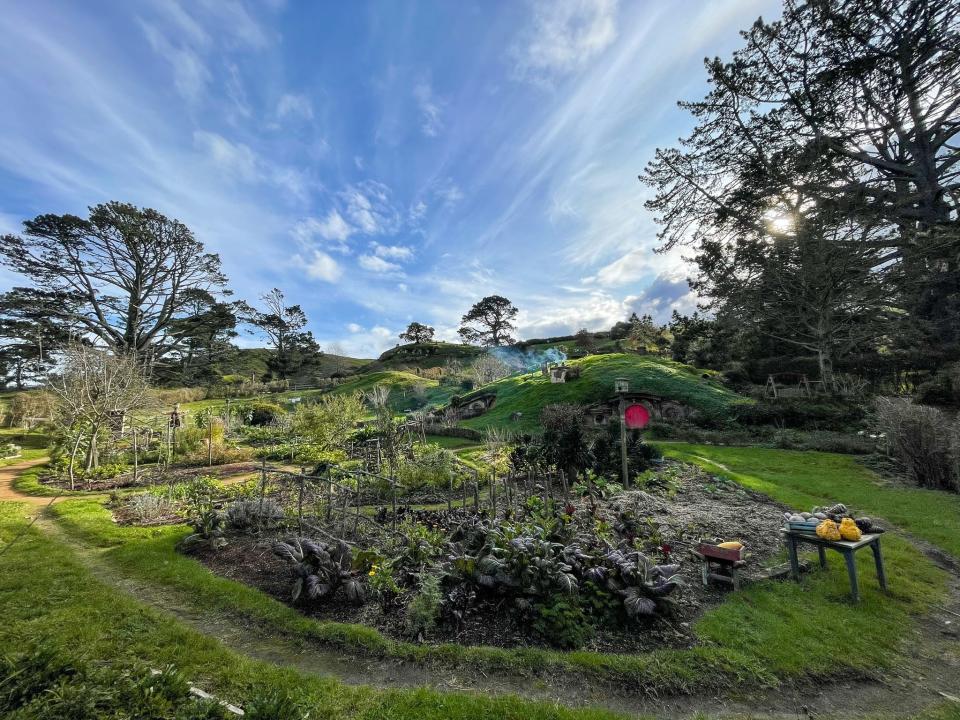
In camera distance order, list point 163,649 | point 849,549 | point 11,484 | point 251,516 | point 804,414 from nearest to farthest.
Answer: point 163,649 → point 849,549 → point 251,516 → point 11,484 → point 804,414

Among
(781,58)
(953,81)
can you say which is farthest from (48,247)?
(953,81)

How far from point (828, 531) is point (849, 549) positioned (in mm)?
230

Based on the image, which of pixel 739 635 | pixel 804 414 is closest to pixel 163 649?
pixel 739 635

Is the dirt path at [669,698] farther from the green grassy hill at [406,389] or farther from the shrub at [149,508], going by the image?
the green grassy hill at [406,389]

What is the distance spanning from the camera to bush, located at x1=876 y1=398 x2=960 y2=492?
28.3ft

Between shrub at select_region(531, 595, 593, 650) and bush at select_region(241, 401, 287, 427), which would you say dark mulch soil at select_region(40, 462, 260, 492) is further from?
bush at select_region(241, 401, 287, 427)

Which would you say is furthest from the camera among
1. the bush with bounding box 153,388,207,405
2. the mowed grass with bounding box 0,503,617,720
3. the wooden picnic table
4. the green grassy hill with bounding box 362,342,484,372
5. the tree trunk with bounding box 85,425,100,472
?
the green grassy hill with bounding box 362,342,484,372

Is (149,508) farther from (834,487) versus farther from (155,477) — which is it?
(834,487)

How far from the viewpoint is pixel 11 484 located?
1123 cm

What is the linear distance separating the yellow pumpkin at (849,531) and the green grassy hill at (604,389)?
50.8 feet

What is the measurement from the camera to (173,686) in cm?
269

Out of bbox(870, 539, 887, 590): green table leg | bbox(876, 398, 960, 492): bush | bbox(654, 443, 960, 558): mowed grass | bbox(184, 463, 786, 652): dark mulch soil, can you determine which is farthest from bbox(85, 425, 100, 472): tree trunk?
bbox(876, 398, 960, 492): bush

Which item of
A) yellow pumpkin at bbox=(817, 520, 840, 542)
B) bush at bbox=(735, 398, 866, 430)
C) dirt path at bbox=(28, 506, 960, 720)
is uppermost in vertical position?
bush at bbox=(735, 398, 866, 430)

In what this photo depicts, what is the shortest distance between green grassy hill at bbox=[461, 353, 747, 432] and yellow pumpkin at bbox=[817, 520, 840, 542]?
50.6 ft
